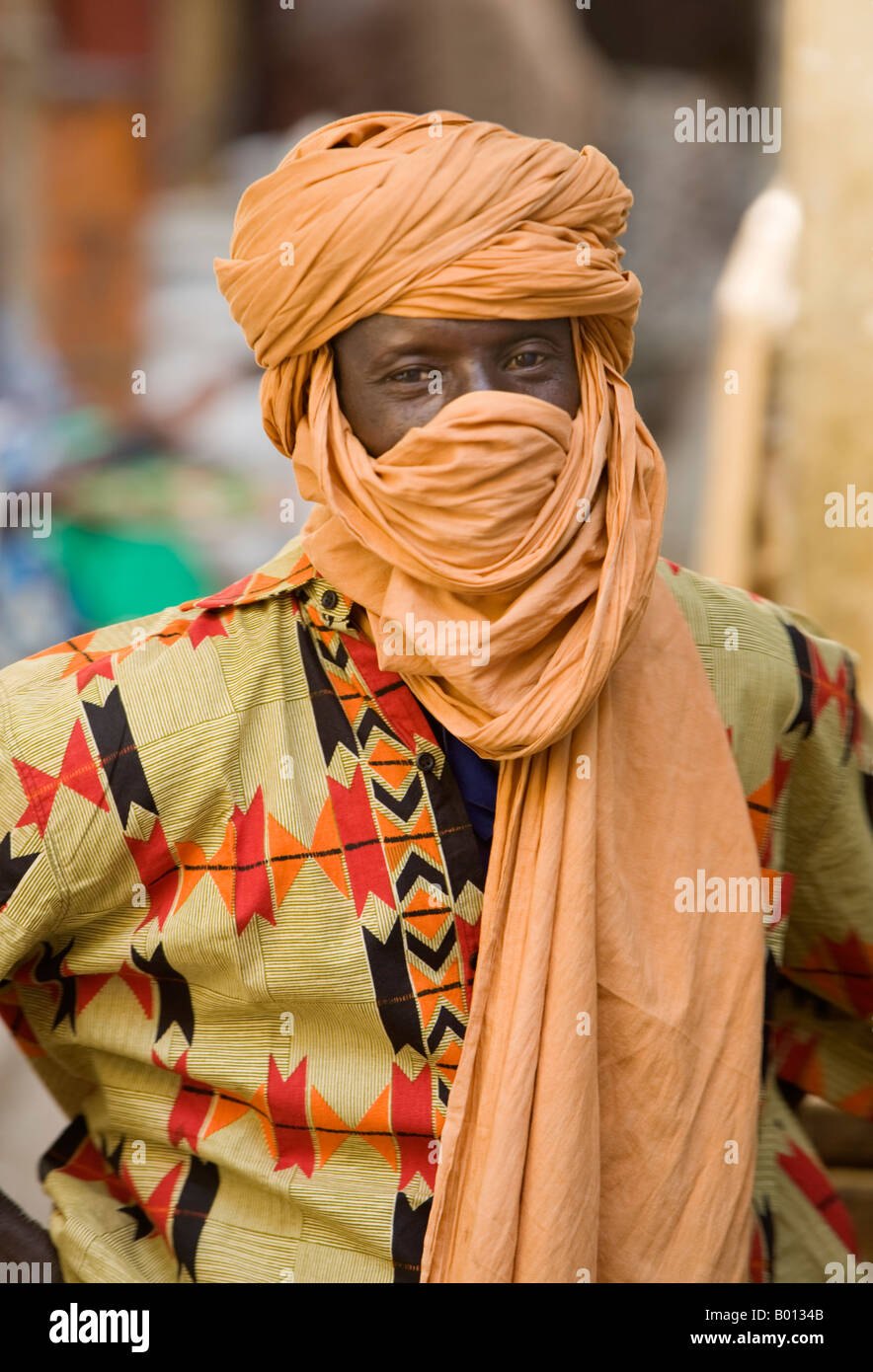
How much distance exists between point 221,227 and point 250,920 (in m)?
3.89

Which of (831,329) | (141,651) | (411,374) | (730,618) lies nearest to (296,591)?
(141,651)

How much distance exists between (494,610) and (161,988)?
2.20 feet

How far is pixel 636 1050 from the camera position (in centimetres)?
171

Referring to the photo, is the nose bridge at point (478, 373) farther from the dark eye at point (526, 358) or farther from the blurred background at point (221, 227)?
the blurred background at point (221, 227)

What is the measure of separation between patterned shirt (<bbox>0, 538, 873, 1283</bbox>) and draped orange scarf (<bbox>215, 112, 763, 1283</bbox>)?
3.2 inches

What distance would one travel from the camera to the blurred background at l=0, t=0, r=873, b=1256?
458 cm

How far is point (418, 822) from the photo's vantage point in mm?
1728

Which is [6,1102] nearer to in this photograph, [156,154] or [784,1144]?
[784,1144]

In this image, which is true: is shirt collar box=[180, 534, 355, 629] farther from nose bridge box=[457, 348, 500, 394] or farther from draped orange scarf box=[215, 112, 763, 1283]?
nose bridge box=[457, 348, 500, 394]

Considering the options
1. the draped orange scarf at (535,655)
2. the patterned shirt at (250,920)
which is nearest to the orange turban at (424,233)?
the draped orange scarf at (535,655)

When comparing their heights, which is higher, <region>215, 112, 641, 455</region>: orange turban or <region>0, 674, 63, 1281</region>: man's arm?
<region>215, 112, 641, 455</region>: orange turban

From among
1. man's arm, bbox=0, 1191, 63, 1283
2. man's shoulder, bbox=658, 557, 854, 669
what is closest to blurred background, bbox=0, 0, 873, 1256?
man's shoulder, bbox=658, 557, 854, 669

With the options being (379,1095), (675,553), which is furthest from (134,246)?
(379,1095)

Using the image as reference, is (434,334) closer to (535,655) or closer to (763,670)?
(535,655)
